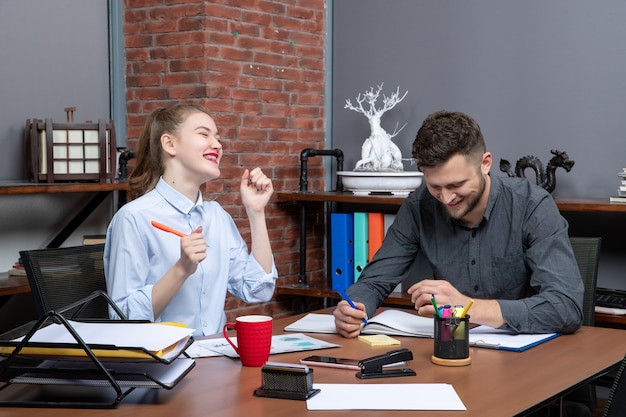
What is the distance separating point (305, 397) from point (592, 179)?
7.73ft

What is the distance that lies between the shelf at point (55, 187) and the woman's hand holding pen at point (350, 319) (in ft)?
4.92

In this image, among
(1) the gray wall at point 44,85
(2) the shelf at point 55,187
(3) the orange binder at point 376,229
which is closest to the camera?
(2) the shelf at point 55,187

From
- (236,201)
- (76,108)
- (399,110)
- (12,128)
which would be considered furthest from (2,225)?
(399,110)

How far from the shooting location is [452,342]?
177cm

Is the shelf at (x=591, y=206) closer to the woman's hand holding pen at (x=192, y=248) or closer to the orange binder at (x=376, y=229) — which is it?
the orange binder at (x=376, y=229)

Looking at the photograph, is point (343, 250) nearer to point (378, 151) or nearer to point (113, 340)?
point (378, 151)

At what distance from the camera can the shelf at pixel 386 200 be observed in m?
3.10

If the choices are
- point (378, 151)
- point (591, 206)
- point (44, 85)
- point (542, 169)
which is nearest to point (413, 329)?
point (591, 206)

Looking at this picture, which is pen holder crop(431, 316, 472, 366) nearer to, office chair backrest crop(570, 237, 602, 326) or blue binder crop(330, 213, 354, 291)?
office chair backrest crop(570, 237, 602, 326)

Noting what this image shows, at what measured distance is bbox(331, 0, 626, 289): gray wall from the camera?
11.3 feet

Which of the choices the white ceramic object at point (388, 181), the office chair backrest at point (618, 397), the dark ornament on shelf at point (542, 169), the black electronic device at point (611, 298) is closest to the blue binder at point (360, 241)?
the white ceramic object at point (388, 181)

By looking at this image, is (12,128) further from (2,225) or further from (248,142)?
(248,142)

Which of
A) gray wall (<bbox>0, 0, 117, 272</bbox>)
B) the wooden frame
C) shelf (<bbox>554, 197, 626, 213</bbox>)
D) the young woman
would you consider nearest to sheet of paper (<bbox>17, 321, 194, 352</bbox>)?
the young woman

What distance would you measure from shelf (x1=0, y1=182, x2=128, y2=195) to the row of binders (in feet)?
3.26
